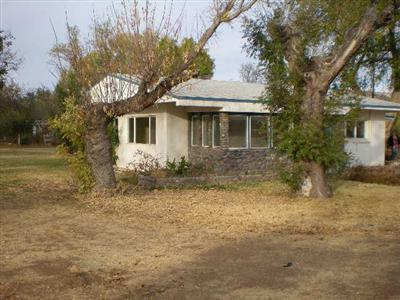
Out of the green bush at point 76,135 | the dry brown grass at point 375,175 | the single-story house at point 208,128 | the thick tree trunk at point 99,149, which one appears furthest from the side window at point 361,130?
the green bush at point 76,135

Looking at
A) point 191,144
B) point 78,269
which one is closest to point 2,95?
point 191,144

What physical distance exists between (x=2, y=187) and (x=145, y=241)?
8.53m

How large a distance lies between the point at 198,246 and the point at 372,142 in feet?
62.8

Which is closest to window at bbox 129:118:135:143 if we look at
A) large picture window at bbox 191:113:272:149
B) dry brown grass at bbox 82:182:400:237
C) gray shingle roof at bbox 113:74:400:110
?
gray shingle roof at bbox 113:74:400:110

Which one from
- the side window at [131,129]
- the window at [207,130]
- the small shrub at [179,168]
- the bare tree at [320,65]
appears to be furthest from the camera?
the side window at [131,129]

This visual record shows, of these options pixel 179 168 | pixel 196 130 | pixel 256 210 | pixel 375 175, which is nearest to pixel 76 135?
pixel 179 168

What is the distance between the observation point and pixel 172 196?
1426 centimetres

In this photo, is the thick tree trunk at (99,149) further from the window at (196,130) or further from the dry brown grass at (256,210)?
the window at (196,130)

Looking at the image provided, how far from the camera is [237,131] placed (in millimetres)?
20203

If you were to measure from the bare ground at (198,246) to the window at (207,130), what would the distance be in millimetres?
5984

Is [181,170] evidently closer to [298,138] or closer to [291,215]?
[298,138]

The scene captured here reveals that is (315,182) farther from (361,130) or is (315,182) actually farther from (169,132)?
Answer: (361,130)

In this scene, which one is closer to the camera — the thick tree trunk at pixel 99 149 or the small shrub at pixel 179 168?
the thick tree trunk at pixel 99 149

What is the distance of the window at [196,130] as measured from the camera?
2086 cm
